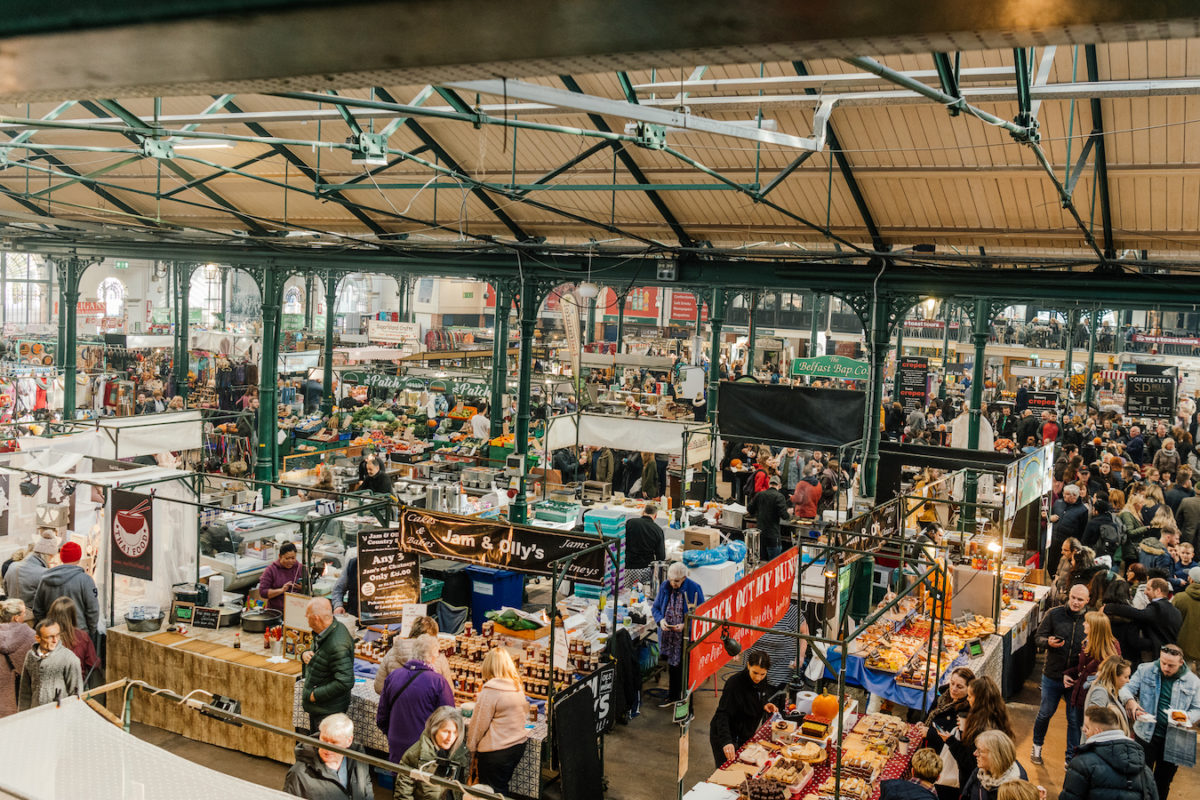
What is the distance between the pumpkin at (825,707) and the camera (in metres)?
6.85

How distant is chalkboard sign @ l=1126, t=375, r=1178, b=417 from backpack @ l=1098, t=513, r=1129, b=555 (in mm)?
8929

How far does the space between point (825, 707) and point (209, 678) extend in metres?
4.78

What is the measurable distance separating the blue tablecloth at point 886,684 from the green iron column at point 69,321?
18.2 m

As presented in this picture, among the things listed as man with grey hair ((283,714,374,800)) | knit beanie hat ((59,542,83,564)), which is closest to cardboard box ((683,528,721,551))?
knit beanie hat ((59,542,83,564))

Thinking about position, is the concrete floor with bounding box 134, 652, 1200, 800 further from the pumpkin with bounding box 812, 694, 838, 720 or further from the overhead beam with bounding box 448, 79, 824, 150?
the overhead beam with bounding box 448, 79, 824, 150

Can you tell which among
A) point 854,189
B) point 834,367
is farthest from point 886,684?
point 834,367

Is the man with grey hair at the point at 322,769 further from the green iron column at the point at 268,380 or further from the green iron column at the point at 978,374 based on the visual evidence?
the green iron column at the point at 978,374

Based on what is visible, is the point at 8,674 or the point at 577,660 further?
the point at 577,660

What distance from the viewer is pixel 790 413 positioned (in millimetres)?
12883

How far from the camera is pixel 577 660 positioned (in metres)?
7.92

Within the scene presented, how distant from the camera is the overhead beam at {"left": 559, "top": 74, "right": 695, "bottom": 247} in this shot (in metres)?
9.66

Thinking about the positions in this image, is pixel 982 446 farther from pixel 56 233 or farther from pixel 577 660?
pixel 56 233

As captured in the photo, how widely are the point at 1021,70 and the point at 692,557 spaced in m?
6.59

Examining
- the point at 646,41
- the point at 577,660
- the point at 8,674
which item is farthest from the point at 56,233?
the point at 646,41
